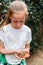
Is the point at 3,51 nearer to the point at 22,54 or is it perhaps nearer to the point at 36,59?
the point at 22,54

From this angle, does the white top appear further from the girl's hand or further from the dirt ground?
the dirt ground

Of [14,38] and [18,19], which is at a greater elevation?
[18,19]

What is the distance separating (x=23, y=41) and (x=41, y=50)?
292cm

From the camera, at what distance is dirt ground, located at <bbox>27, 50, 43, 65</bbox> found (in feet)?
16.7

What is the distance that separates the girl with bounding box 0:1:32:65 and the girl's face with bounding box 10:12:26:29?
13mm

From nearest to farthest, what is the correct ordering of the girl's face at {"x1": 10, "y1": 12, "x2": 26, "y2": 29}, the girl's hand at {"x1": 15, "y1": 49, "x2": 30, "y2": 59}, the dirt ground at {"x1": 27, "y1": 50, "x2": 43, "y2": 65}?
the girl's face at {"x1": 10, "y1": 12, "x2": 26, "y2": 29} → the girl's hand at {"x1": 15, "y1": 49, "x2": 30, "y2": 59} → the dirt ground at {"x1": 27, "y1": 50, "x2": 43, "y2": 65}

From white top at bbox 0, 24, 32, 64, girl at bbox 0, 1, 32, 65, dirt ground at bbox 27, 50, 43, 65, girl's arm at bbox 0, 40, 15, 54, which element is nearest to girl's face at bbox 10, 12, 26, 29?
girl at bbox 0, 1, 32, 65

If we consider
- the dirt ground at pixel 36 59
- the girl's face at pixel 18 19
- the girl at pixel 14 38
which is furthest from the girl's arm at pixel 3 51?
the dirt ground at pixel 36 59

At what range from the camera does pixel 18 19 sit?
270cm

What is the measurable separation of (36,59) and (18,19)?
2.74m

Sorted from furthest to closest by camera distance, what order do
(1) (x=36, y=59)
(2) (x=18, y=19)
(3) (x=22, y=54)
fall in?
(1) (x=36, y=59) < (3) (x=22, y=54) < (2) (x=18, y=19)

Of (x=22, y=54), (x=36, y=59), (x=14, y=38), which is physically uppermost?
(x=14, y=38)

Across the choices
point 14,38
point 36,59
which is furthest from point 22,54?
point 36,59

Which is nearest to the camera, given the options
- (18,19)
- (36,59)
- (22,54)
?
(18,19)
